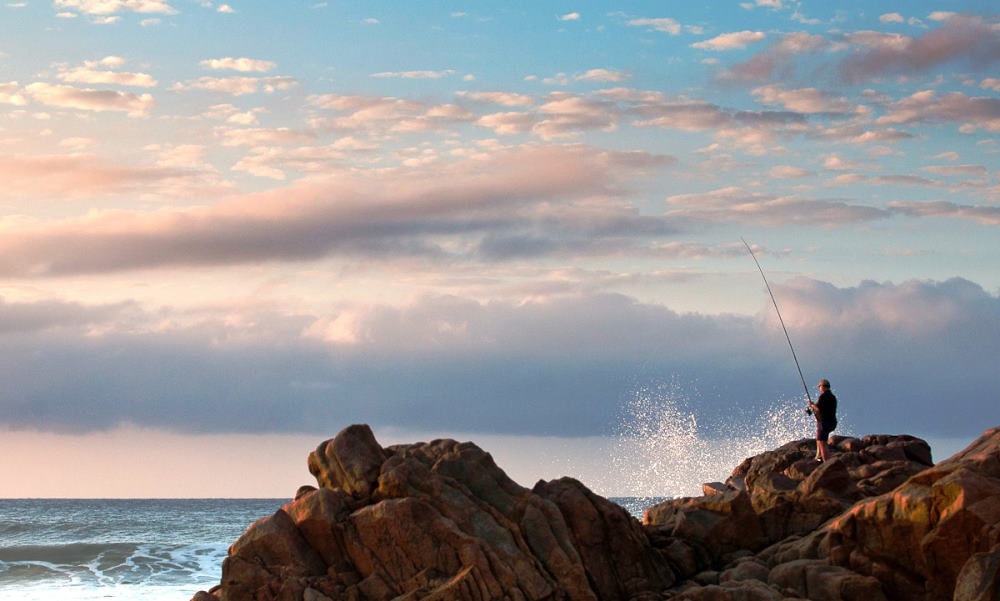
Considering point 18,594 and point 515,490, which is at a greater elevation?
point 515,490

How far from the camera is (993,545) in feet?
52.2

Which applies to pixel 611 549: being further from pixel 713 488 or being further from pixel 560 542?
pixel 713 488

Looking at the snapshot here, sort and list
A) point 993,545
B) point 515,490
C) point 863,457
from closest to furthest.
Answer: point 993,545 < point 515,490 < point 863,457

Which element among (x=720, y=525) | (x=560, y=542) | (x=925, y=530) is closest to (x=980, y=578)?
(x=925, y=530)

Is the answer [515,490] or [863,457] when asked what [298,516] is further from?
[863,457]

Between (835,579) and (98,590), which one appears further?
(98,590)

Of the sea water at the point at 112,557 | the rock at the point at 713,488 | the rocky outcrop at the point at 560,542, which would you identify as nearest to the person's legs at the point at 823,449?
the rock at the point at 713,488

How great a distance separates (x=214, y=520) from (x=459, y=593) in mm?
64532

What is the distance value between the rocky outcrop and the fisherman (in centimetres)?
402

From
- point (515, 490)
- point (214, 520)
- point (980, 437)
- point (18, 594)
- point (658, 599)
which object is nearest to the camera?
point (658, 599)

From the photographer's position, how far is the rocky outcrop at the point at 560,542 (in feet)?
53.3

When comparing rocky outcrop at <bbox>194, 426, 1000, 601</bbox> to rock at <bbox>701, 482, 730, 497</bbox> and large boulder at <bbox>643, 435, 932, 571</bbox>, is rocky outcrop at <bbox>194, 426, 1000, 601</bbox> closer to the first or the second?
large boulder at <bbox>643, 435, 932, 571</bbox>

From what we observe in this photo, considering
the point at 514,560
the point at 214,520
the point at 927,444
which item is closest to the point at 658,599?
the point at 514,560

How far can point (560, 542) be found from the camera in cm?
1742
